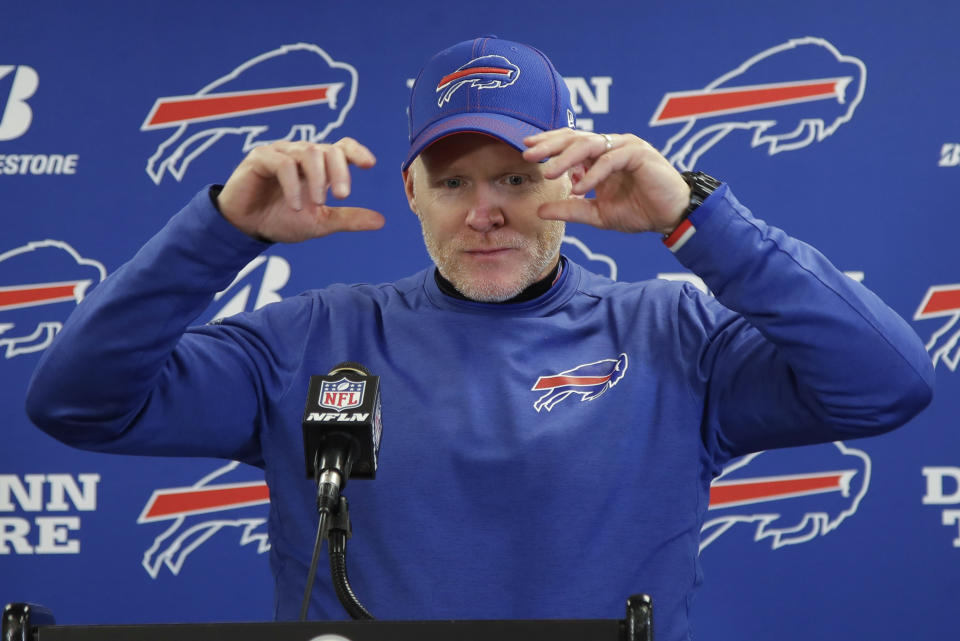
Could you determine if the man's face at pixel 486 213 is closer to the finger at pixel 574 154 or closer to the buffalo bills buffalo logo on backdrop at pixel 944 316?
the finger at pixel 574 154

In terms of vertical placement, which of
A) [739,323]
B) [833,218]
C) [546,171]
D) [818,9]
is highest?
[818,9]

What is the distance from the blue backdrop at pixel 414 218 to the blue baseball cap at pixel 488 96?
73 centimetres

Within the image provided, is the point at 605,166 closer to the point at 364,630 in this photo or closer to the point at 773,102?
the point at 364,630

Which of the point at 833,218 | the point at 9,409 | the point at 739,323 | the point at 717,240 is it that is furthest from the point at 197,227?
the point at 833,218

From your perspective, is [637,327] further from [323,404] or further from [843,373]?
[323,404]

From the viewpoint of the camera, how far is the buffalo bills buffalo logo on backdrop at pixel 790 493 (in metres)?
1.99

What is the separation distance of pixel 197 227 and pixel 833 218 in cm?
131

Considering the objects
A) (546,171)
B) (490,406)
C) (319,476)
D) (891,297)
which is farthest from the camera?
(891,297)

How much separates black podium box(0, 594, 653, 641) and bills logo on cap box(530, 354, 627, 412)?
48 cm

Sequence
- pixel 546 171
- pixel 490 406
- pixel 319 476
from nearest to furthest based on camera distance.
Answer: pixel 319 476, pixel 546 171, pixel 490 406

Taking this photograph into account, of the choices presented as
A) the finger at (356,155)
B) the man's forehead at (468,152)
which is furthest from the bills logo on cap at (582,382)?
the finger at (356,155)

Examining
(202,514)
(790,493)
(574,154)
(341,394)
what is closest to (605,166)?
(574,154)

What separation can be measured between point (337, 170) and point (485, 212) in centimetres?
28

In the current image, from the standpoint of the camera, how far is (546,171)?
1024 millimetres
